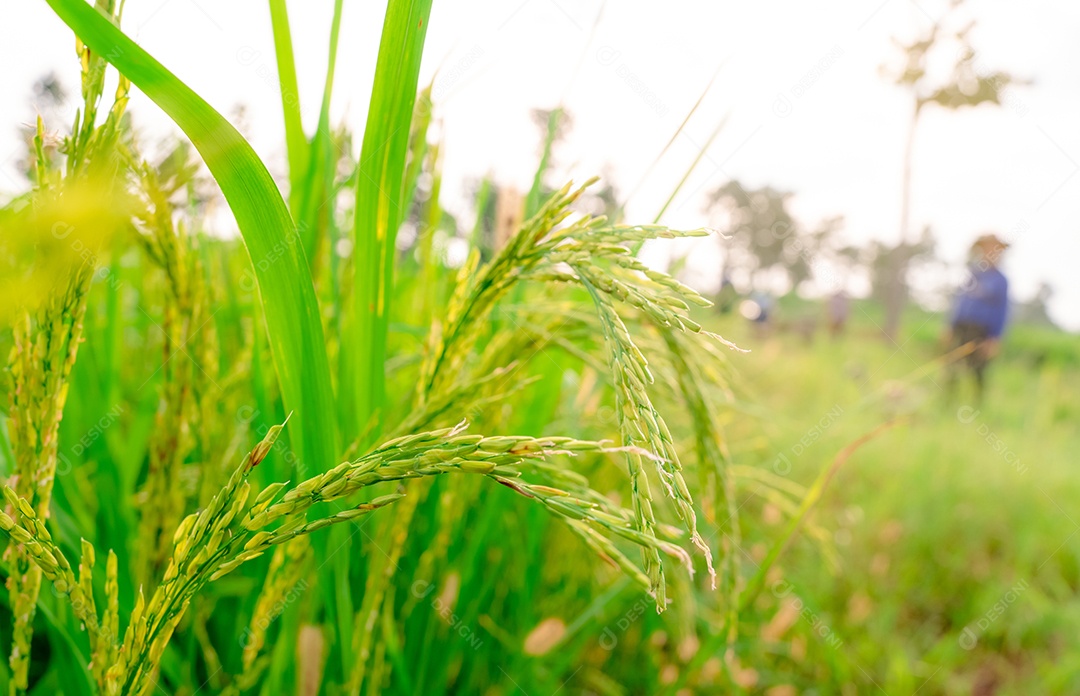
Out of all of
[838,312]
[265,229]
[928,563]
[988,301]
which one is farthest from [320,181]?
[838,312]

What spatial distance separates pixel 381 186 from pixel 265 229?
0.38 feet

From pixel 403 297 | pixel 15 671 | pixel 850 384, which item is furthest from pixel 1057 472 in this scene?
pixel 15 671

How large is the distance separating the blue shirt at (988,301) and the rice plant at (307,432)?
8712 mm

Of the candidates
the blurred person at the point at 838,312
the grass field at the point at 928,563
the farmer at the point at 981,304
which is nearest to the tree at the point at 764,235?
the blurred person at the point at 838,312

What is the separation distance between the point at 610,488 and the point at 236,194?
121cm

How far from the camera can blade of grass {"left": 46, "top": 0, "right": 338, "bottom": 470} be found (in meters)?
0.37

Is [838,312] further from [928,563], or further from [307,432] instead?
[307,432]

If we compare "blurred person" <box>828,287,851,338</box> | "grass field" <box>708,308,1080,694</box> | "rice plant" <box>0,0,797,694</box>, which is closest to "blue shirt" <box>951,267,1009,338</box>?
"grass field" <box>708,308,1080,694</box>

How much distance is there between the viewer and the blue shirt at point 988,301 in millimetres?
7793

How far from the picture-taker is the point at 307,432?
531 mm

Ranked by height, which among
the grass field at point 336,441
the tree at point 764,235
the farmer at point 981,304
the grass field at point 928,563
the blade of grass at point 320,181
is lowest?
the grass field at point 928,563

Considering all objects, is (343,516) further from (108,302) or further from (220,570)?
(108,302)

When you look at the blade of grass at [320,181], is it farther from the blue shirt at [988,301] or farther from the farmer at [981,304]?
the blue shirt at [988,301]

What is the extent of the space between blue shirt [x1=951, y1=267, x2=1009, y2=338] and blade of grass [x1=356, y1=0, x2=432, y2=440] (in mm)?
8970
